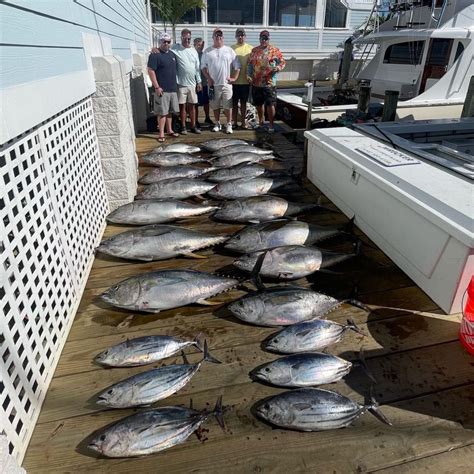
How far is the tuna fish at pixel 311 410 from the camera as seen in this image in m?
1.95

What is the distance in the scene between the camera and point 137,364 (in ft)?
7.72

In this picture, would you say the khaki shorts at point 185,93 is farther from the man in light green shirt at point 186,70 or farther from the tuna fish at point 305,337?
the tuna fish at point 305,337

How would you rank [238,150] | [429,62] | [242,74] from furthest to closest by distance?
[429,62] < [242,74] < [238,150]

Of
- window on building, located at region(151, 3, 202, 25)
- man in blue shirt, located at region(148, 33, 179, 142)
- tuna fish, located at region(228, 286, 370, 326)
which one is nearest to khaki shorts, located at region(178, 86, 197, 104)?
man in blue shirt, located at region(148, 33, 179, 142)

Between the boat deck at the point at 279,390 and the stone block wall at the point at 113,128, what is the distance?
1521 millimetres

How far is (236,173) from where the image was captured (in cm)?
516

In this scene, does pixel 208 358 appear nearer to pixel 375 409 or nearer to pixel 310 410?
pixel 310 410

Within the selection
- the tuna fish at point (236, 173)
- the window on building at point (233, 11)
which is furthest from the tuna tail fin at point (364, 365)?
the window on building at point (233, 11)

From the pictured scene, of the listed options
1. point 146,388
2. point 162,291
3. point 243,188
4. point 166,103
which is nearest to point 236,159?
point 243,188

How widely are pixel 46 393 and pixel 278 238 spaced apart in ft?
7.21

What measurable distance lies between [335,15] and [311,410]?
2378 cm

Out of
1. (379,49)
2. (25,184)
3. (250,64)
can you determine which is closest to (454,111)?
(379,49)

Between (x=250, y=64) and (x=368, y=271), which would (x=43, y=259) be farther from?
(x=250, y=64)

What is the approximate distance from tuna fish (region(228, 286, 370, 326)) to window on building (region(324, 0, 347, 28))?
2219 cm
